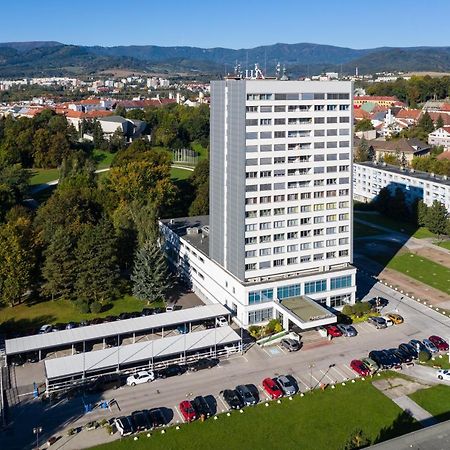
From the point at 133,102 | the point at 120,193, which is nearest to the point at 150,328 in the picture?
the point at 120,193

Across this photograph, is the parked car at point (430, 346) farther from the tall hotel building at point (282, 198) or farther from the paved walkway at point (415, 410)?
the tall hotel building at point (282, 198)

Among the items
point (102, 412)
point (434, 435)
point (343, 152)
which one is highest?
point (343, 152)

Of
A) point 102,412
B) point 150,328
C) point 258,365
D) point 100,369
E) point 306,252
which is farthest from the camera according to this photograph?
point 306,252

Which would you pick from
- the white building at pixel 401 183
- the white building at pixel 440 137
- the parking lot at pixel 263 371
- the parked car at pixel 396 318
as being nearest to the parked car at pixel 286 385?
the parking lot at pixel 263 371

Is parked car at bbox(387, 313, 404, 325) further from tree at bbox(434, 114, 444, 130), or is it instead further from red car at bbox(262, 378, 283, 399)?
tree at bbox(434, 114, 444, 130)

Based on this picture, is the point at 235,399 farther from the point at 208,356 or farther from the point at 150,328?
the point at 150,328

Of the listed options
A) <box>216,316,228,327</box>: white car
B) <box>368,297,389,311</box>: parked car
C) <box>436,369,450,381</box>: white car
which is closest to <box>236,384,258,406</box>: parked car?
<box>216,316,228,327</box>: white car
